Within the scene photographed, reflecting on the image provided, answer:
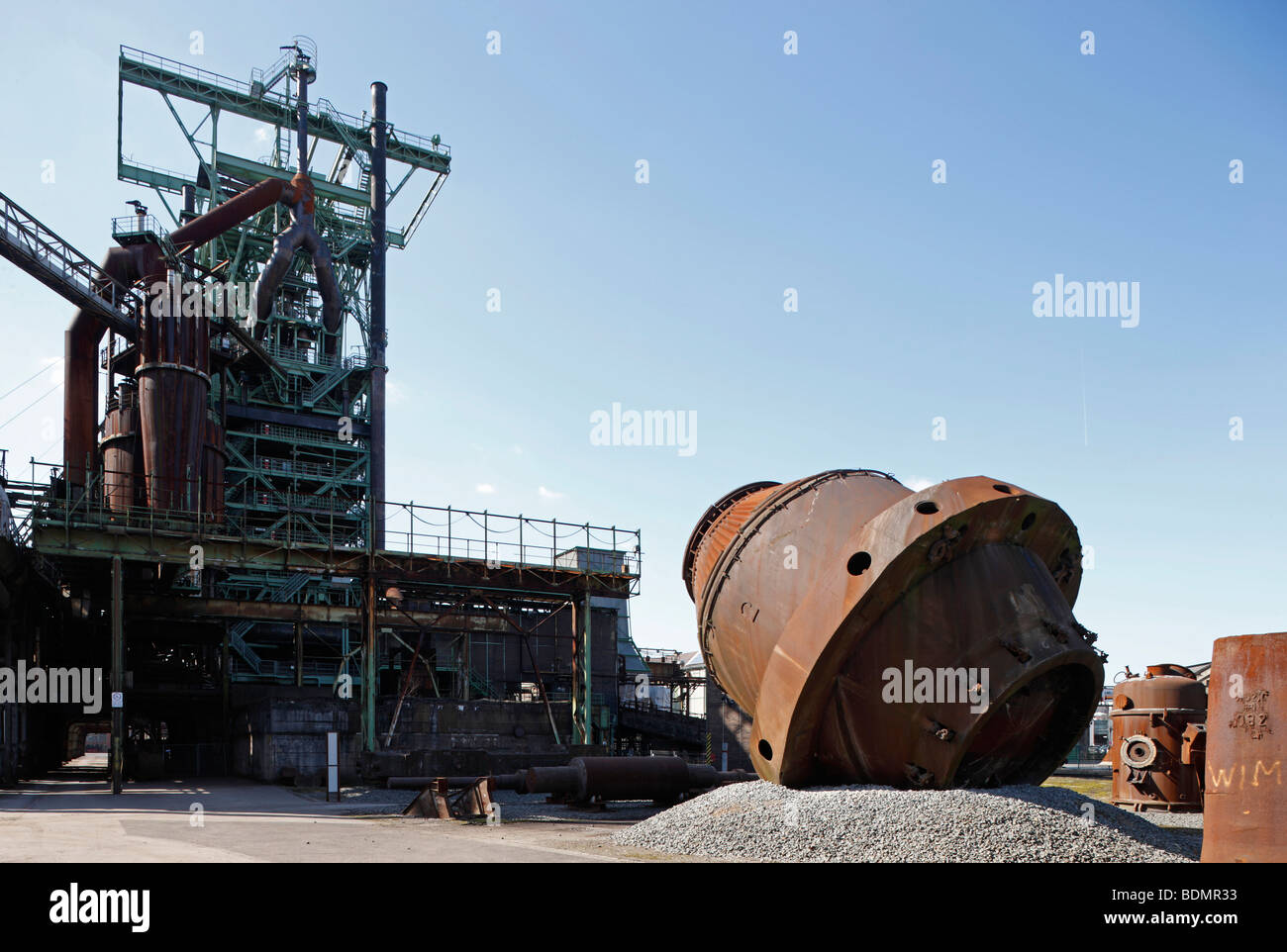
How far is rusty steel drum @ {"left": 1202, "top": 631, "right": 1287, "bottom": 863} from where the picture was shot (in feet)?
21.3

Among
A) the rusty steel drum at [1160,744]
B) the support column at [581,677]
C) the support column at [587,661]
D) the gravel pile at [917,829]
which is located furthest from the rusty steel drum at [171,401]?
the rusty steel drum at [1160,744]

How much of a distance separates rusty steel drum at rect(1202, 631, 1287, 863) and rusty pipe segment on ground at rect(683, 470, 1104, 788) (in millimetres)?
5181

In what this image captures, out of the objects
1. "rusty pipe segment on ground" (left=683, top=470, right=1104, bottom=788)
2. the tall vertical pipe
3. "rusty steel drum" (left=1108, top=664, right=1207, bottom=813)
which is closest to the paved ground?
"rusty pipe segment on ground" (left=683, top=470, right=1104, bottom=788)

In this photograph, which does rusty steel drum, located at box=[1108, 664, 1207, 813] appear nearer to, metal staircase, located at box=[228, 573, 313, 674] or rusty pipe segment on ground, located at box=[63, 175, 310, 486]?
rusty pipe segment on ground, located at box=[63, 175, 310, 486]

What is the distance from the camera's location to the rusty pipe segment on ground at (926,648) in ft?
39.7

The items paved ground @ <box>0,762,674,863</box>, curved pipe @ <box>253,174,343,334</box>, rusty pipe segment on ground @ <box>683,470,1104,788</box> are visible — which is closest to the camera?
paved ground @ <box>0,762,674,863</box>

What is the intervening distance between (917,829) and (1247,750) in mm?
4761

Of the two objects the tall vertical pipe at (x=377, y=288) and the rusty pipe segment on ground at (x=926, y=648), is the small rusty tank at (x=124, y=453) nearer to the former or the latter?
the tall vertical pipe at (x=377, y=288)

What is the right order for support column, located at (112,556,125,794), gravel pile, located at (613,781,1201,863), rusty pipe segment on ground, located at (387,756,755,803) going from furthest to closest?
1. support column, located at (112,556,125,794)
2. rusty pipe segment on ground, located at (387,756,755,803)
3. gravel pile, located at (613,781,1201,863)

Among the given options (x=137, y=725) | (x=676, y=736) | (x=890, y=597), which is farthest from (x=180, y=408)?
(x=890, y=597)

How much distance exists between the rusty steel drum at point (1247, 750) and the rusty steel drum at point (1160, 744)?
520 inches

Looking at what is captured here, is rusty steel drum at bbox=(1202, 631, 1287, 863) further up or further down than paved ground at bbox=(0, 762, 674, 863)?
further up

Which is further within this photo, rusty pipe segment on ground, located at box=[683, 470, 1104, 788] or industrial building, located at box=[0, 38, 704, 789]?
industrial building, located at box=[0, 38, 704, 789]
